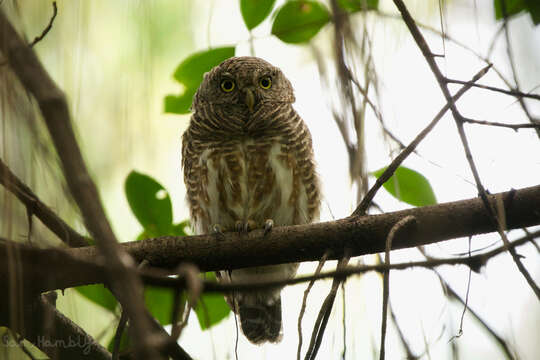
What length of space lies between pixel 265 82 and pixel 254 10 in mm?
1465

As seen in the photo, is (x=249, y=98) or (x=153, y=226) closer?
(x=153, y=226)

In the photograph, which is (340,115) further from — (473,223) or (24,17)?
(24,17)

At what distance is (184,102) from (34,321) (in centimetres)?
126

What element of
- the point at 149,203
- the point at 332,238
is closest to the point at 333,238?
the point at 332,238

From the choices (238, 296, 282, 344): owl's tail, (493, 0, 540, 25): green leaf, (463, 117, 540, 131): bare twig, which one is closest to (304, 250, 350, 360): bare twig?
(463, 117, 540, 131): bare twig

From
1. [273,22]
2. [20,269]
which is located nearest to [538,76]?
[273,22]

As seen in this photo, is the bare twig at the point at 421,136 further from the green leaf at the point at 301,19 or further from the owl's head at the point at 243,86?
the owl's head at the point at 243,86

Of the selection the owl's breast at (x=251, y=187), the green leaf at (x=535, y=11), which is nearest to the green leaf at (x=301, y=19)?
the green leaf at (x=535, y=11)

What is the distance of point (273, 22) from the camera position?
257cm

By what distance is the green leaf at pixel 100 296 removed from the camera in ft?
7.93

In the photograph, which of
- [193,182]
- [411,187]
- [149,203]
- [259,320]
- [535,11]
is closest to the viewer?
[535,11]

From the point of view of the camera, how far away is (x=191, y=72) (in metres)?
2.71

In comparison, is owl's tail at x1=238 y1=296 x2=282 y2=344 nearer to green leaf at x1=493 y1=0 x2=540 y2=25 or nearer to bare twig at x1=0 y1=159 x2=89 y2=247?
bare twig at x1=0 y1=159 x2=89 y2=247

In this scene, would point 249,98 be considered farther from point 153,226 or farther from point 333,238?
point 333,238
